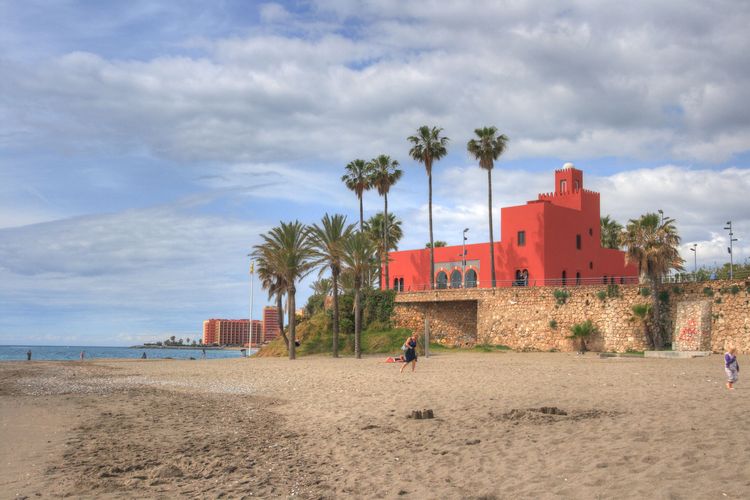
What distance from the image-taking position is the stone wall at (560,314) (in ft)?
112

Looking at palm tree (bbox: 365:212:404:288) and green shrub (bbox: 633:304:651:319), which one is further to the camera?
palm tree (bbox: 365:212:404:288)

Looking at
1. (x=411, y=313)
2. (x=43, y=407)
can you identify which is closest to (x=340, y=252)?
(x=411, y=313)

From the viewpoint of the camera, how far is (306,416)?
51.7 feet

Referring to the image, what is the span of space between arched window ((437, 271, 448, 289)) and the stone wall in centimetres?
573

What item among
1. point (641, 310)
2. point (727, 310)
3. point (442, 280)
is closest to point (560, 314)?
point (641, 310)

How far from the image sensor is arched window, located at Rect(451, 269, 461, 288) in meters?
55.5

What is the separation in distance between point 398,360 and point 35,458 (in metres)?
24.2

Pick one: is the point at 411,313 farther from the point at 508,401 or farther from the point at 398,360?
the point at 508,401

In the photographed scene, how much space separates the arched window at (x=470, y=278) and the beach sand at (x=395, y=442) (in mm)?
32377

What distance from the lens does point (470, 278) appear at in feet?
179

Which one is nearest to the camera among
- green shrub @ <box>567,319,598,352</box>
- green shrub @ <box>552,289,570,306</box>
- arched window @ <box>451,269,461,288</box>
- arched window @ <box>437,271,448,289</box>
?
green shrub @ <box>567,319,598,352</box>

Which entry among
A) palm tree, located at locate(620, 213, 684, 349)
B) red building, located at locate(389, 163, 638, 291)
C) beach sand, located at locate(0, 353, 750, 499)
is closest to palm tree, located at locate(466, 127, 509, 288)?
red building, located at locate(389, 163, 638, 291)

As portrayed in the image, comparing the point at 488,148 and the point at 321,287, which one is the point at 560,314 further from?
the point at 321,287

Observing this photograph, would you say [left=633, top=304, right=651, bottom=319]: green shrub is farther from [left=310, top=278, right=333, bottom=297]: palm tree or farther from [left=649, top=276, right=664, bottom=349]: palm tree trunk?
[left=310, top=278, right=333, bottom=297]: palm tree
